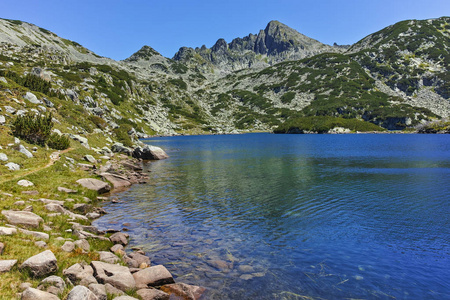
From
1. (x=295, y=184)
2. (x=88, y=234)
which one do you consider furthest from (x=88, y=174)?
(x=295, y=184)

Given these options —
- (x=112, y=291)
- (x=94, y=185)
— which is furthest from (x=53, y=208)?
(x=112, y=291)

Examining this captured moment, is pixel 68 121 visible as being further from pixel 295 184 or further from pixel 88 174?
pixel 295 184

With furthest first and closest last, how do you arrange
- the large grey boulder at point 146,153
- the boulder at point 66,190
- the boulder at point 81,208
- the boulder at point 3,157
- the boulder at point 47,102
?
1. the large grey boulder at point 146,153
2. the boulder at point 47,102
3. the boulder at point 3,157
4. the boulder at point 66,190
5. the boulder at point 81,208

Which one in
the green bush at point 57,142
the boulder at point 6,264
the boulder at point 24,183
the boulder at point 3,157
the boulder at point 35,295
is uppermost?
the green bush at point 57,142

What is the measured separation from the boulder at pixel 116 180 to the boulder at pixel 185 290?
82.2 ft

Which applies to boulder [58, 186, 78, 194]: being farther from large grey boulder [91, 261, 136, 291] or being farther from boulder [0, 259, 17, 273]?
boulder [0, 259, 17, 273]

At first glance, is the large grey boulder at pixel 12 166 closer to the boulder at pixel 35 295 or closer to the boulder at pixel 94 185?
the boulder at pixel 94 185

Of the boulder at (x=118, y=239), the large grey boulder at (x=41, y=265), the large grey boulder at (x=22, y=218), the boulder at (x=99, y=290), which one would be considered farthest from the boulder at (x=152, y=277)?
the large grey boulder at (x=22, y=218)

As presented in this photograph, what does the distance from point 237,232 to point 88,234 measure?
398 inches

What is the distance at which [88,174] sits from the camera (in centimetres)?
3173

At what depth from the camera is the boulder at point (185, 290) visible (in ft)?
37.1

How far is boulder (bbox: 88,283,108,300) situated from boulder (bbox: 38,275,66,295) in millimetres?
908

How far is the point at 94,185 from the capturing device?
28688 mm

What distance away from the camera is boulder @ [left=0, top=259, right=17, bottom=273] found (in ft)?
28.7
